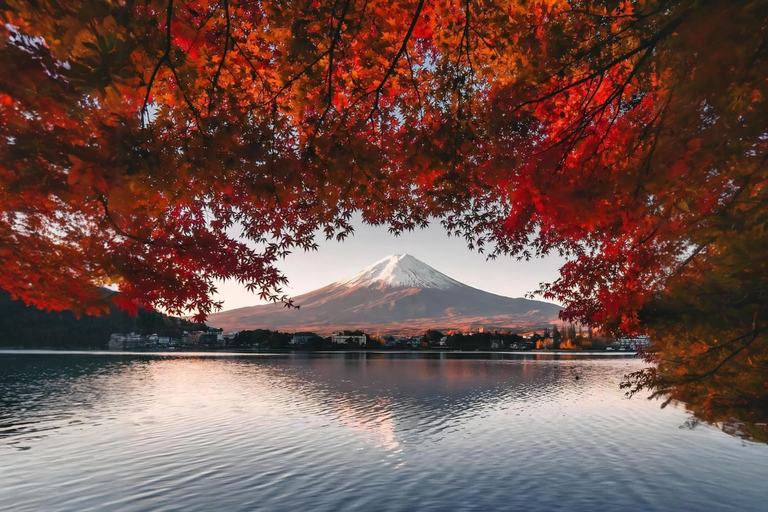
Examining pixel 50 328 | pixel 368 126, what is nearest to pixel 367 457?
pixel 368 126

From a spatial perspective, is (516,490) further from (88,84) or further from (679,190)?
(88,84)

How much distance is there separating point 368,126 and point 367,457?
1954cm

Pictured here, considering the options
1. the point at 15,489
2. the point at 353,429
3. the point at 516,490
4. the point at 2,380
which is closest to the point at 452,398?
the point at 353,429

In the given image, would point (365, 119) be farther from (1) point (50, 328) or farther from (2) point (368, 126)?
(1) point (50, 328)

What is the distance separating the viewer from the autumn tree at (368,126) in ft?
18.0

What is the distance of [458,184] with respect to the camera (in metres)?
7.74

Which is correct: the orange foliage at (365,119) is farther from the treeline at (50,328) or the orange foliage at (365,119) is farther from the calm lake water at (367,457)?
the treeline at (50,328)

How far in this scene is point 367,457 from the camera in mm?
23500

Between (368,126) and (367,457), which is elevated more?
(368,126)

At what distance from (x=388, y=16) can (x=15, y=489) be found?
796 inches

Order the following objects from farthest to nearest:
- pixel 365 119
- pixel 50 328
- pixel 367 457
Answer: pixel 50 328 < pixel 367 457 < pixel 365 119

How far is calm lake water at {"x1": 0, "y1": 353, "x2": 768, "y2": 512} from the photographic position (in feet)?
56.6

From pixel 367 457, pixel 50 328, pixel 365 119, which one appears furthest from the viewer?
pixel 50 328

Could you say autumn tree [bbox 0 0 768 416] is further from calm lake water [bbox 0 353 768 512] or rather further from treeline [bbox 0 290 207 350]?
treeline [bbox 0 290 207 350]
